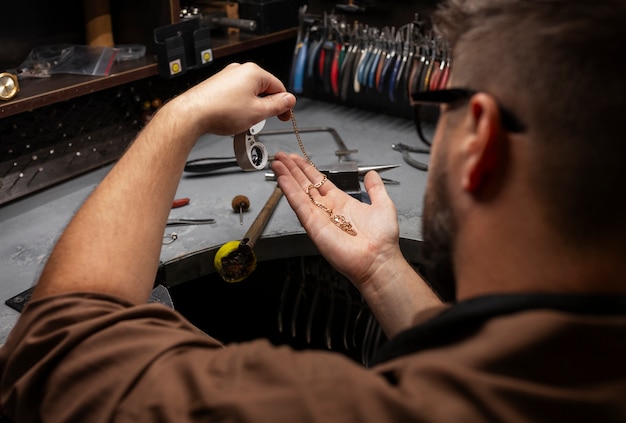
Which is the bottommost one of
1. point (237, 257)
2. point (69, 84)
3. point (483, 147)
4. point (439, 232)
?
point (237, 257)

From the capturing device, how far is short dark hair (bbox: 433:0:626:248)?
590 millimetres

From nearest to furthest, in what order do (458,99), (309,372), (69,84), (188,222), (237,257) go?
1. (309,372)
2. (458,99)
3. (237,257)
4. (188,222)
5. (69,84)

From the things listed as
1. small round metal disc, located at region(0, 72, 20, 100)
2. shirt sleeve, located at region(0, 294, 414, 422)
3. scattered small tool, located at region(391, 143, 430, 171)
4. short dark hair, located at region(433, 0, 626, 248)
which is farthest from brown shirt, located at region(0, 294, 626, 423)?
scattered small tool, located at region(391, 143, 430, 171)

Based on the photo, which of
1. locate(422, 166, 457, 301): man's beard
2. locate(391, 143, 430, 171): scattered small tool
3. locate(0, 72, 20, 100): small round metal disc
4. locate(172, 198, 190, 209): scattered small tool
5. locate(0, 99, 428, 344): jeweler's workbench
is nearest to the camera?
locate(422, 166, 457, 301): man's beard

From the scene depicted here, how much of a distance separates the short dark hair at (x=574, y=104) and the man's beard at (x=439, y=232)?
0.14 metres

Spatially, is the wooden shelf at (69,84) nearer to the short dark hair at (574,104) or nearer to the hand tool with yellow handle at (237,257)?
the hand tool with yellow handle at (237,257)

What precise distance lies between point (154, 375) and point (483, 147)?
17.4 inches

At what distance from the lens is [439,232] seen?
0.78 meters

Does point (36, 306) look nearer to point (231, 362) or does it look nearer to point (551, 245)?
point (231, 362)

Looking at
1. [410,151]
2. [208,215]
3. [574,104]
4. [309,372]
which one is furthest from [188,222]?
[574,104]

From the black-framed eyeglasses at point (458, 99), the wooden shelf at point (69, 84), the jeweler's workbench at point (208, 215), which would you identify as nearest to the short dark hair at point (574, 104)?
the black-framed eyeglasses at point (458, 99)

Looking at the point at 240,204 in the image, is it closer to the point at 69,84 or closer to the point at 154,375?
the point at 69,84

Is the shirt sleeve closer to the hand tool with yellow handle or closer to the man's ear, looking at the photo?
the man's ear

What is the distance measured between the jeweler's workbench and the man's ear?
77 centimetres
